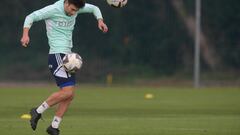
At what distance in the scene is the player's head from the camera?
12602 mm

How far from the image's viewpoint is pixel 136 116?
19.0 meters

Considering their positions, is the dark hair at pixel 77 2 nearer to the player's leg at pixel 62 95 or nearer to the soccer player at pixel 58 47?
the soccer player at pixel 58 47

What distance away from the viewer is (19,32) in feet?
151

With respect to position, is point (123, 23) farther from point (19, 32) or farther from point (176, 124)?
point (176, 124)

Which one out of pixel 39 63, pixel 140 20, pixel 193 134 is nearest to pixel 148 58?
pixel 140 20

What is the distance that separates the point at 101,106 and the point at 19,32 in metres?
23.1

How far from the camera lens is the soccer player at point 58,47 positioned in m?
12.6

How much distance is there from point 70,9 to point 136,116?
677 cm

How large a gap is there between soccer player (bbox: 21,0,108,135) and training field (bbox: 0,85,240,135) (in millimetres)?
978

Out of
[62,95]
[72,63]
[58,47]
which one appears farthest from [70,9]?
[62,95]

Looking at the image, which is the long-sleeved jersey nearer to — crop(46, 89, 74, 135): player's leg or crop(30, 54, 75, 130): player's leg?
crop(30, 54, 75, 130): player's leg

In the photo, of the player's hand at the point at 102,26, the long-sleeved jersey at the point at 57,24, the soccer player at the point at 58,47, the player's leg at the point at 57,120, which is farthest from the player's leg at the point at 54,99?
the player's hand at the point at 102,26

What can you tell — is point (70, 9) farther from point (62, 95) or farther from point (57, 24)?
point (62, 95)

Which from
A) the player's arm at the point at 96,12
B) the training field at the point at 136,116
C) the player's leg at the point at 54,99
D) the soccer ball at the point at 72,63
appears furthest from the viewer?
the training field at the point at 136,116
